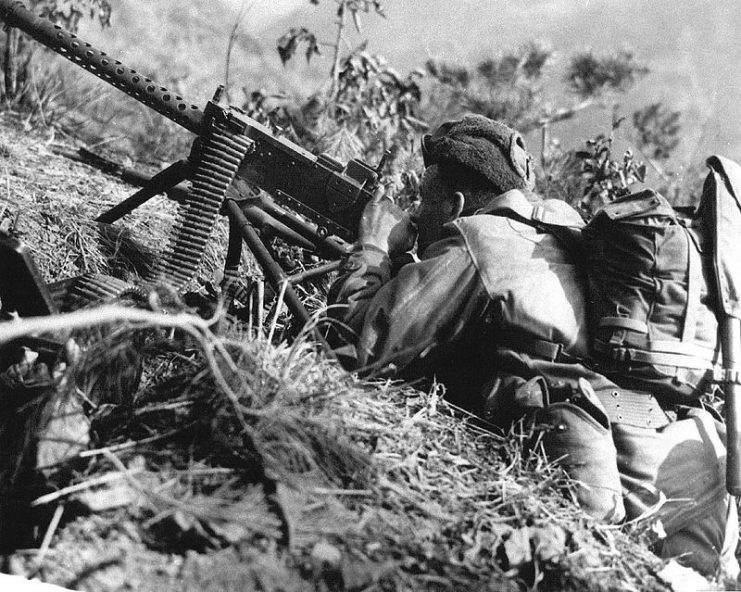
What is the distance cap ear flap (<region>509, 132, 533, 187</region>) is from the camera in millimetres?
3605

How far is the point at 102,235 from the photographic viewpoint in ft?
13.8

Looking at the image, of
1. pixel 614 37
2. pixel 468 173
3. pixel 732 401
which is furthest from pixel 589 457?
pixel 614 37

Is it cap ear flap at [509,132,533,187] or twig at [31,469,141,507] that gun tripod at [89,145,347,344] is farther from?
twig at [31,469,141,507]

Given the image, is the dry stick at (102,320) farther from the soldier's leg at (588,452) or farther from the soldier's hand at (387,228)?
the soldier's hand at (387,228)

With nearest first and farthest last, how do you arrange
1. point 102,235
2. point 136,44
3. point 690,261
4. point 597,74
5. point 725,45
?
point 690,261 → point 102,235 → point 725,45 → point 597,74 → point 136,44

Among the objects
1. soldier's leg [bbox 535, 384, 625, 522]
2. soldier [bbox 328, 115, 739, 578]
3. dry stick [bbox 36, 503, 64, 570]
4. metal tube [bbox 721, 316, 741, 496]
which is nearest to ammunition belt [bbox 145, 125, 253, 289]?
soldier [bbox 328, 115, 739, 578]

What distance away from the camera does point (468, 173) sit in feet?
11.8

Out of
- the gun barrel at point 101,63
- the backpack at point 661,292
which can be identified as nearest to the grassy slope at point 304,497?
the backpack at point 661,292

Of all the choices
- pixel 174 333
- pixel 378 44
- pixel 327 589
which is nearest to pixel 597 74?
pixel 378 44

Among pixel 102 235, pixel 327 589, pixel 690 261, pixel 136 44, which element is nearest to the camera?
pixel 327 589

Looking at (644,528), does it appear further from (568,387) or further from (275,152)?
(275,152)

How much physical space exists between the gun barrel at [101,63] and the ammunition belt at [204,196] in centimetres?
16

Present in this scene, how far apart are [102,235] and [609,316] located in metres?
2.76

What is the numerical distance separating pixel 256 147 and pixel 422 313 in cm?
134
